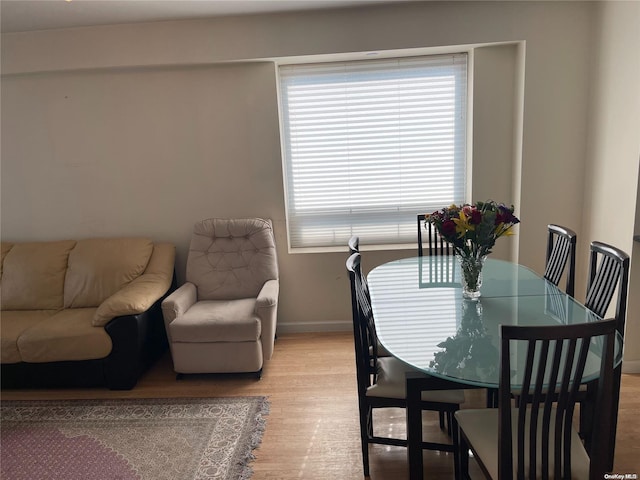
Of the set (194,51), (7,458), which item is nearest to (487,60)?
(194,51)

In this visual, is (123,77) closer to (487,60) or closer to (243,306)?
(243,306)

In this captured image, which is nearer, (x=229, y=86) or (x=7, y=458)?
(x=7, y=458)

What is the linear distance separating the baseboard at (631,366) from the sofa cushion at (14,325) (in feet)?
13.1

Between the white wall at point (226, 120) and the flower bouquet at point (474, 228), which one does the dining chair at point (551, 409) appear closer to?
the flower bouquet at point (474, 228)

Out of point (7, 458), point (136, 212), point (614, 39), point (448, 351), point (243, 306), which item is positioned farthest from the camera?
point (136, 212)

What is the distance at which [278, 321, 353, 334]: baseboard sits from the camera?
3.66 m

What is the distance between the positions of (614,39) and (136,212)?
374 centimetres

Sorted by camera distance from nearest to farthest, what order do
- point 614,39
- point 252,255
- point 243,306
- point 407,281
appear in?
point 407,281
point 614,39
point 243,306
point 252,255

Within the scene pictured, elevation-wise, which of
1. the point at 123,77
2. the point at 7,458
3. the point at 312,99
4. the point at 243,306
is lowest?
the point at 7,458

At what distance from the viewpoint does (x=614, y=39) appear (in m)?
2.71

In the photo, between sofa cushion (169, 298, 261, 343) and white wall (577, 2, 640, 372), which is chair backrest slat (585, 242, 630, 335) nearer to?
white wall (577, 2, 640, 372)

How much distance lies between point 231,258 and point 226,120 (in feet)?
3.71

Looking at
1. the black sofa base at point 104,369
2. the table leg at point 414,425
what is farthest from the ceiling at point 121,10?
the table leg at point 414,425

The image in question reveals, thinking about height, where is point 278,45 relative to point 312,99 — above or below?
above
